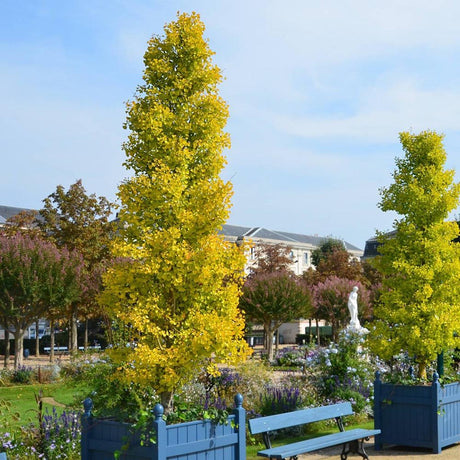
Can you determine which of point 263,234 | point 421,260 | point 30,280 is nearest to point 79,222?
point 30,280

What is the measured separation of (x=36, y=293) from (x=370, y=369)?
46.9 ft

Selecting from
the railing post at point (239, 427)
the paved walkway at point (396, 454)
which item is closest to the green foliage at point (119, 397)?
the railing post at point (239, 427)

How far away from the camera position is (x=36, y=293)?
991 inches

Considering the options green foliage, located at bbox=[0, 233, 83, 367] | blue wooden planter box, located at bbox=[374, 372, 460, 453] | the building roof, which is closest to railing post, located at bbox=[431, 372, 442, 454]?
blue wooden planter box, located at bbox=[374, 372, 460, 453]

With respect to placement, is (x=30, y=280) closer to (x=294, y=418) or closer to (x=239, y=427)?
(x=294, y=418)

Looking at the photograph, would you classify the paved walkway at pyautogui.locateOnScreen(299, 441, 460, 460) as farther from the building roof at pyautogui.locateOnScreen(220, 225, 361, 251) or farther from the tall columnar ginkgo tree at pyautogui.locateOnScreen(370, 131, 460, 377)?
the building roof at pyautogui.locateOnScreen(220, 225, 361, 251)

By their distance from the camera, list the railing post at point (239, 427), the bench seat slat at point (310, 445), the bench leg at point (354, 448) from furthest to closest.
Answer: the bench leg at point (354, 448) < the bench seat slat at point (310, 445) < the railing post at point (239, 427)

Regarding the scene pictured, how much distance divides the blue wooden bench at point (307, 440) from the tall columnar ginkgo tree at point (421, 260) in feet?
5.85

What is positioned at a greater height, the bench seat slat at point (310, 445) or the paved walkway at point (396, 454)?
the bench seat slat at point (310, 445)

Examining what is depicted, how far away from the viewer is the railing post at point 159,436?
7.21 meters

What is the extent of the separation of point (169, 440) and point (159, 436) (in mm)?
197

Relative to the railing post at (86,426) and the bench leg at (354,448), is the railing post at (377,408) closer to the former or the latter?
the bench leg at (354,448)

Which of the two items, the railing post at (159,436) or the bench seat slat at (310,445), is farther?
the bench seat slat at (310,445)

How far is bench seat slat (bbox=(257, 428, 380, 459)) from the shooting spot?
8.53m
